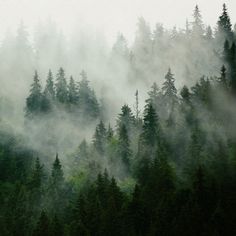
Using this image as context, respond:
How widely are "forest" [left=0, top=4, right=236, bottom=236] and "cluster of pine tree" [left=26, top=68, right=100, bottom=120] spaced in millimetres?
236

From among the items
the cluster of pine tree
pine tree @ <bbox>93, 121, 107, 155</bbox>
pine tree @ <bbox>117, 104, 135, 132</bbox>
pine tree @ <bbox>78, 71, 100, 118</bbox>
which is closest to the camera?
pine tree @ <bbox>93, 121, 107, 155</bbox>

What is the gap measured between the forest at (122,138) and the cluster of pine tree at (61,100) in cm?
24

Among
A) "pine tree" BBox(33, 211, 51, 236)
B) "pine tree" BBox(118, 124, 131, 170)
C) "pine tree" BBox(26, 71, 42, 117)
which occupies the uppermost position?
"pine tree" BBox(26, 71, 42, 117)

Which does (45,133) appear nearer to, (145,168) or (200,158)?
(145,168)

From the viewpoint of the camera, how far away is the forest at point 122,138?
89.0 metres

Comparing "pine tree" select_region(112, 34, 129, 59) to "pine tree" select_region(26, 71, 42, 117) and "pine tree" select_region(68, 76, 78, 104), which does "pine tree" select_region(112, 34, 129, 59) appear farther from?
"pine tree" select_region(26, 71, 42, 117)

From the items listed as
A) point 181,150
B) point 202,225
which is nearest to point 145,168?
point 181,150

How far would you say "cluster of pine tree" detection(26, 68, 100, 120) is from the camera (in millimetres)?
134750

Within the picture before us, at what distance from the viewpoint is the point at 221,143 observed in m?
108

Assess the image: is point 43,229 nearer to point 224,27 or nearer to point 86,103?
point 86,103

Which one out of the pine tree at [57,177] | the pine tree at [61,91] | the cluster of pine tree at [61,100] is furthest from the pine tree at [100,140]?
the pine tree at [57,177]

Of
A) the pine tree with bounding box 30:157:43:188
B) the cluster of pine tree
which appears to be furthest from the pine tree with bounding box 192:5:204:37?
the pine tree with bounding box 30:157:43:188

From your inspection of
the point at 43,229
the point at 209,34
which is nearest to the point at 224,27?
the point at 209,34

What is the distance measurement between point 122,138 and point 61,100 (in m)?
26.3
